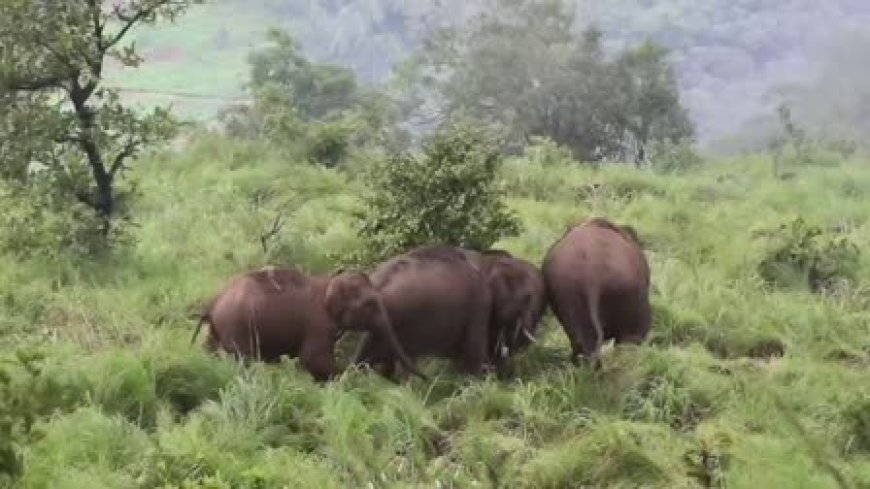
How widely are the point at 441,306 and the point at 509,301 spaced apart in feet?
1.48

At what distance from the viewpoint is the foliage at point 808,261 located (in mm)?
9602

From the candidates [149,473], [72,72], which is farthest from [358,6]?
[149,473]

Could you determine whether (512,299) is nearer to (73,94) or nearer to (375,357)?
(375,357)

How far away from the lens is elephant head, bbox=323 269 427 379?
656 centimetres

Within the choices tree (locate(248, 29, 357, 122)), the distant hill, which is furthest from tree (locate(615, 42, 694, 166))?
the distant hill

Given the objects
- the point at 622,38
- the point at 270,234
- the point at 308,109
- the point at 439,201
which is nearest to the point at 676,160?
the point at 270,234

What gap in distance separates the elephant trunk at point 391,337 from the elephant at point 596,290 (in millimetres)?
934

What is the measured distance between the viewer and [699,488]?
5770 millimetres

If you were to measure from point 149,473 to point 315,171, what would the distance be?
682 centimetres

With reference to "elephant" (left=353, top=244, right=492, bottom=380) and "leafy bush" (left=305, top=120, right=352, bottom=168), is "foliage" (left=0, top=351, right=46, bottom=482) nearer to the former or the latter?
"elephant" (left=353, top=244, right=492, bottom=380)

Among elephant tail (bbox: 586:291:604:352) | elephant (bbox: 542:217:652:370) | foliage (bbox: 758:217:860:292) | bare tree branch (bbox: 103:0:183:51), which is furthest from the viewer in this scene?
foliage (bbox: 758:217:860:292)

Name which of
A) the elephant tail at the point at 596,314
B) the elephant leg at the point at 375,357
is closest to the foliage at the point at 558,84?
the elephant tail at the point at 596,314

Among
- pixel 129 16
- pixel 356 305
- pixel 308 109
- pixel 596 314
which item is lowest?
pixel 308 109

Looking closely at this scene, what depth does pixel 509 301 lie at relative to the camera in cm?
702
